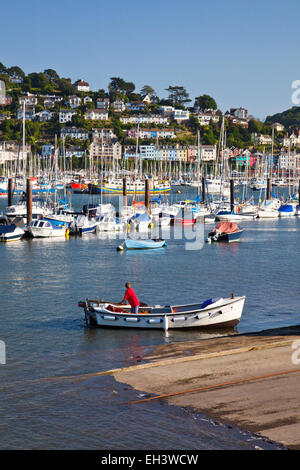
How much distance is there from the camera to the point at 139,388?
19812 millimetres

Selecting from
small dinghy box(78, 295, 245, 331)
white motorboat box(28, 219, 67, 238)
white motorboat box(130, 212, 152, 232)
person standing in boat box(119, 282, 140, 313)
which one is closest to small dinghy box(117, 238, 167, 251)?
white motorboat box(28, 219, 67, 238)

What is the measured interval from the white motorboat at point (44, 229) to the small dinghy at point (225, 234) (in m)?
14.1

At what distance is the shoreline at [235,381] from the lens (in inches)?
663

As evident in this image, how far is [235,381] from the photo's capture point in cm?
1959

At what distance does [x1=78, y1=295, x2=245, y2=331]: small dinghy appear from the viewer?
2822 centimetres

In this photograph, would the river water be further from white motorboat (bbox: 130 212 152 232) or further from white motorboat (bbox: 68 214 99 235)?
white motorboat (bbox: 130 212 152 232)

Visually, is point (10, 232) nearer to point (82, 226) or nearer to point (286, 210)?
point (82, 226)

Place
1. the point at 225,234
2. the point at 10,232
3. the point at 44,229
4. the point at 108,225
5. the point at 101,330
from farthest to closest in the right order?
the point at 108,225
the point at 225,234
the point at 44,229
the point at 10,232
the point at 101,330

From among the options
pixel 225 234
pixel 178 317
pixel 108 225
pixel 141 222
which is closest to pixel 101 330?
pixel 178 317

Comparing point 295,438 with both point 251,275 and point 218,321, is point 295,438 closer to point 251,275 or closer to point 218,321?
point 218,321

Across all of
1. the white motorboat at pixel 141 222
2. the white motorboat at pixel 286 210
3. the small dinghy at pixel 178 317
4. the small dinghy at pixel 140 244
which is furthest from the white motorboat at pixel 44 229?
the white motorboat at pixel 286 210

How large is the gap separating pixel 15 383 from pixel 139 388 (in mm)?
4198

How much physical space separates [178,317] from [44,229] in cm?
4051
